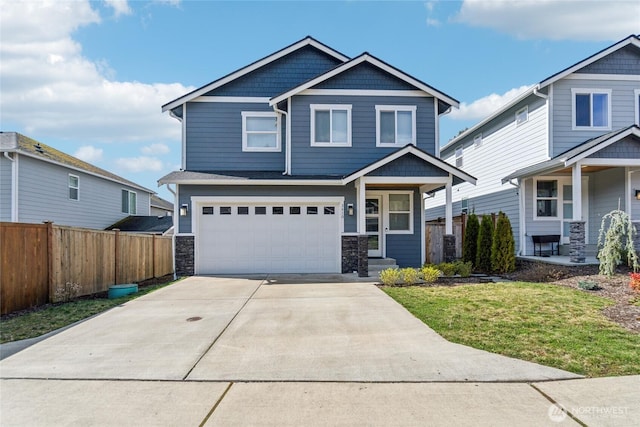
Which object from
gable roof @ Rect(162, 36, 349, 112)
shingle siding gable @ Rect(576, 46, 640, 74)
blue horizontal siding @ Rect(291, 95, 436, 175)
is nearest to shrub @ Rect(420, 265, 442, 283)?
blue horizontal siding @ Rect(291, 95, 436, 175)

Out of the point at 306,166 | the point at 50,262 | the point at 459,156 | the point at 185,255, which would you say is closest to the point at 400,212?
the point at 306,166

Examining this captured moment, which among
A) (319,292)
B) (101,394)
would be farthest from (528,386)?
(319,292)

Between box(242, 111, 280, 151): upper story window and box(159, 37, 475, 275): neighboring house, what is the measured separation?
37 mm

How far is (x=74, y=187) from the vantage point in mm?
16859

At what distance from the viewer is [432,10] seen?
39.7 feet

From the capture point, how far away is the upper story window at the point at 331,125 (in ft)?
42.0

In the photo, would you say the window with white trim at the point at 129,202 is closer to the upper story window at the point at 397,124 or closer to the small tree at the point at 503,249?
the upper story window at the point at 397,124

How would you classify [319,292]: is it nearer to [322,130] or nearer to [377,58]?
[322,130]

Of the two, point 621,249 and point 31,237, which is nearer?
point 31,237

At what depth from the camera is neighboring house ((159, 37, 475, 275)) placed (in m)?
12.0

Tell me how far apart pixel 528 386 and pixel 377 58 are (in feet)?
36.9

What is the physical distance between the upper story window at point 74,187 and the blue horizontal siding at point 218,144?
23.9 ft

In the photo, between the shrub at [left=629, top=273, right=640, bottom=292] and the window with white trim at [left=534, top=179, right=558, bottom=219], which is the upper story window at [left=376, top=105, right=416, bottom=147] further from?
the shrub at [left=629, top=273, right=640, bottom=292]

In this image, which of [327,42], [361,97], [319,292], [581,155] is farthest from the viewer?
[327,42]
